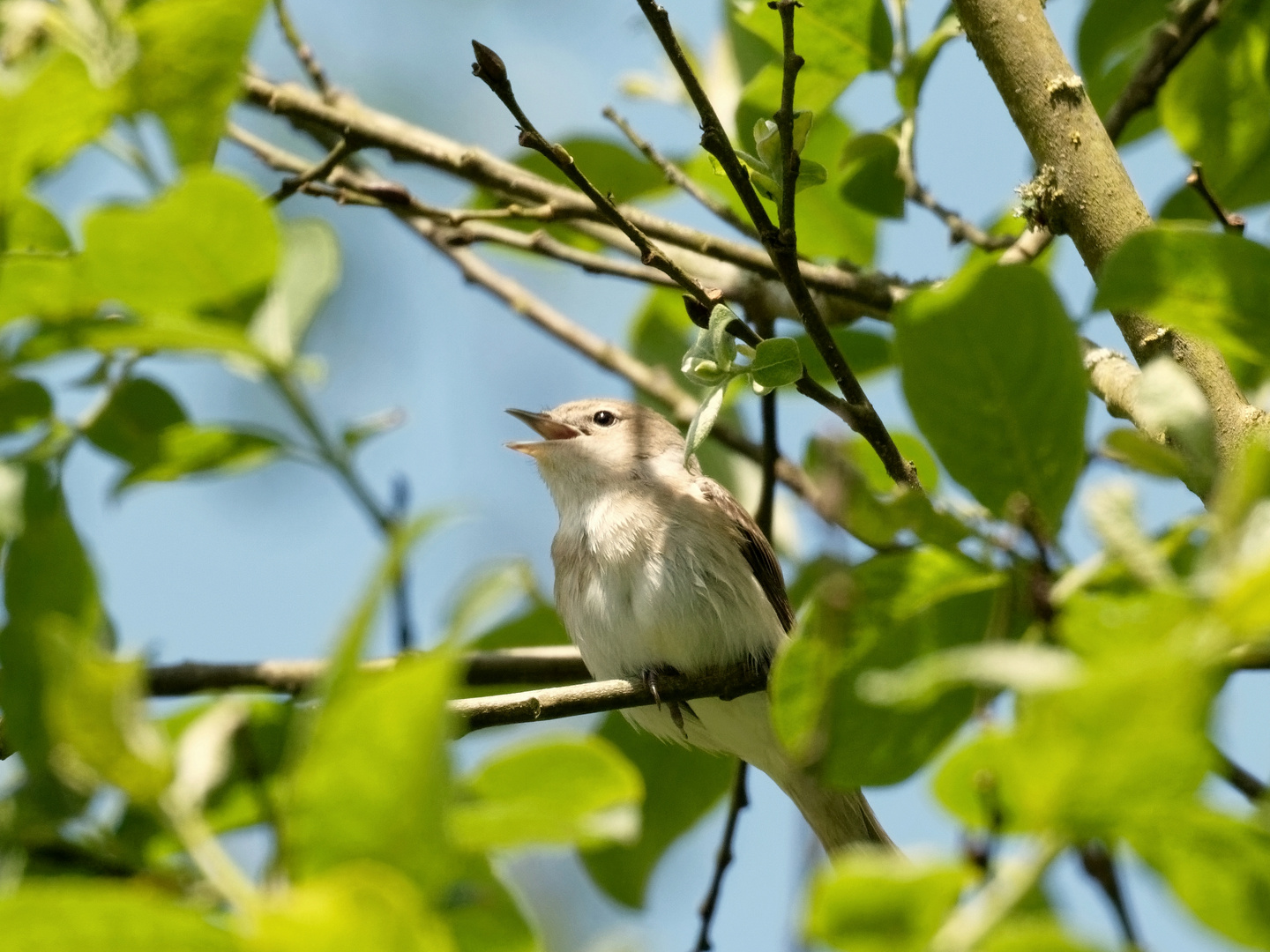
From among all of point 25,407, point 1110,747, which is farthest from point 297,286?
point 1110,747

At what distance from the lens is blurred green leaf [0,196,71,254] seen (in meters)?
1.85

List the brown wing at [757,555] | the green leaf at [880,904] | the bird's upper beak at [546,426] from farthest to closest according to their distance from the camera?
the bird's upper beak at [546,426] → the brown wing at [757,555] → the green leaf at [880,904]

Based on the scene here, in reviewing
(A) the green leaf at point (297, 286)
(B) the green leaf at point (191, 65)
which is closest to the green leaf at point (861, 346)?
(A) the green leaf at point (297, 286)

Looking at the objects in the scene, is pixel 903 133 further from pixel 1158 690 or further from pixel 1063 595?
pixel 1158 690

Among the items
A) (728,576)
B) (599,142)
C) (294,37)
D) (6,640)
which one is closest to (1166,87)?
(599,142)

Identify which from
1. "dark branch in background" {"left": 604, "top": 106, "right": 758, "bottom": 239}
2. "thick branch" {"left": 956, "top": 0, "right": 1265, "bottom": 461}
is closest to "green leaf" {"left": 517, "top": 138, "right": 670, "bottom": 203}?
→ "dark branch in background" {"left": 604, "top": 106, "right": 758, "bottom": 239}

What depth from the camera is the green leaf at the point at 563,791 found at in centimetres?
133

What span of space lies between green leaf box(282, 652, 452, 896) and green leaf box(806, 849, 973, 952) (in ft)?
1.03

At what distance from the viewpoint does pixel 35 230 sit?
190cm

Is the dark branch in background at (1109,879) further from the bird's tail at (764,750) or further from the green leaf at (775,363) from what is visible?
the bird's tail at (764,750)

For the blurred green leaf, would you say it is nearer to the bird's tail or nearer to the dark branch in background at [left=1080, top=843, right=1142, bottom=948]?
the dark branch in background at [left=1080, top=843, right=1142, bottom=948]

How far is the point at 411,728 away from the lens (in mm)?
1077

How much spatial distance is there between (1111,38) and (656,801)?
8.68 feet

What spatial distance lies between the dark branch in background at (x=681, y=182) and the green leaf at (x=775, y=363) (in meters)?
1.89
